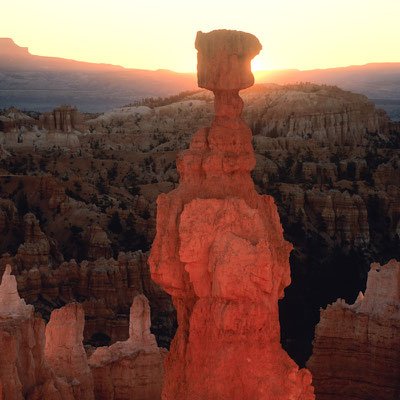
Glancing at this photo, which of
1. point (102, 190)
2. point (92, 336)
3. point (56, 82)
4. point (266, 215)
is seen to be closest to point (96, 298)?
point (92, 336)

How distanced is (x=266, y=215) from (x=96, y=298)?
14910 mm

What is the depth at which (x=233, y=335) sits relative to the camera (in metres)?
6.58

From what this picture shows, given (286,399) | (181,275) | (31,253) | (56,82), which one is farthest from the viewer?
(56,82)

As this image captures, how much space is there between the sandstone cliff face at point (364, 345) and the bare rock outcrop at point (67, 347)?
4.11 m

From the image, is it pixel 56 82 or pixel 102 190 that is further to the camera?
pixel 56 82

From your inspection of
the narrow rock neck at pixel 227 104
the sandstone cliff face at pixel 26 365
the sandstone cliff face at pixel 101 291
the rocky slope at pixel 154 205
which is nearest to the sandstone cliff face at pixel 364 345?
the sandstone cliff face at pixel 26 365

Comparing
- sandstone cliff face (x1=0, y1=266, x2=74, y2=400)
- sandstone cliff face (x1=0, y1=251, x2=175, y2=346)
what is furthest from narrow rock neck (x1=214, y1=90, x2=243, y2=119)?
sandstone cliff face (x1=0, y1=251, x2=175, y2=346)

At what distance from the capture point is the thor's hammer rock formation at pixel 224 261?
21.5 ft

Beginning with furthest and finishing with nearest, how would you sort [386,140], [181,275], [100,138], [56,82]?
[56,82], [386,140], [100,138], [181,275]

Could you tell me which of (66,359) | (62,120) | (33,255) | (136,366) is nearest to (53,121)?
(62,120)

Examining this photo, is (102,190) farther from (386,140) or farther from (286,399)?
(386,140)

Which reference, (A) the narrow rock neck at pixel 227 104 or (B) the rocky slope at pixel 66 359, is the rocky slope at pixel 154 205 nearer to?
(B) the rocky slope at pixel 66 359

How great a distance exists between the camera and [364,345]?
12430 millimetres

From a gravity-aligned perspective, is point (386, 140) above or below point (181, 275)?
below
